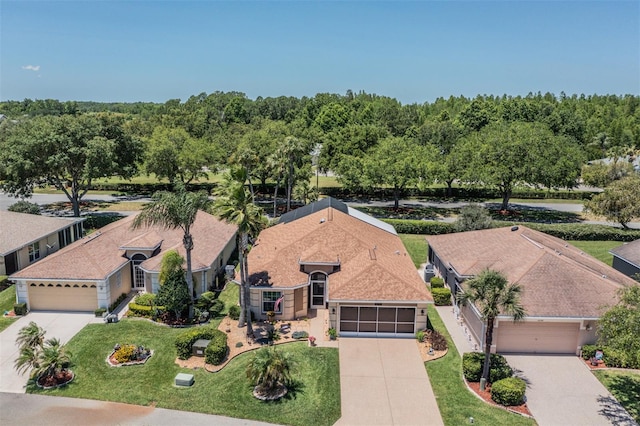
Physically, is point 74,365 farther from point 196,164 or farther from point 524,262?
point 196,164

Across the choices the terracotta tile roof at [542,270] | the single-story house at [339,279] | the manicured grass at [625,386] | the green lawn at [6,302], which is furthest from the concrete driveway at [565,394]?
the green lawn at [6,302]

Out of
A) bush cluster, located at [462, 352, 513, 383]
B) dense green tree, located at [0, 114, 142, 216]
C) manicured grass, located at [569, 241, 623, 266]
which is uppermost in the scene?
dense green tree, located at [0, 114, 142, 216]

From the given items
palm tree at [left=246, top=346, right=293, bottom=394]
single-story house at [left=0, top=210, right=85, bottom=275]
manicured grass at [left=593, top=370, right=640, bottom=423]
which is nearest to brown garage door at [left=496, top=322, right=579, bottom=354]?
manicured grass at [left=593, top=370, right=640, bottom=423]

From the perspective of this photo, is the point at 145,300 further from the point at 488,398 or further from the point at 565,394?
the point at 565,394

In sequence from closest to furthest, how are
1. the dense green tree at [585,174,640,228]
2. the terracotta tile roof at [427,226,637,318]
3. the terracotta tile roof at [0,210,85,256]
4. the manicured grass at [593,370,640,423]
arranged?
the manicured grass at [593,370,640,423], the terracotta tile roof at [427,226,637,318], the terracotta tile roof at [0,210,85,256], the dense green tree at [585,174,640,228]

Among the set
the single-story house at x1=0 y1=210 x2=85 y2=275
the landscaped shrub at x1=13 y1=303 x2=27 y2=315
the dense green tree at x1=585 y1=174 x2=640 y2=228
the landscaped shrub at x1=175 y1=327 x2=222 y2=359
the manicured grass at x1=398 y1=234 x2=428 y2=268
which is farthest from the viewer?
the dense green tree at x1=585 y1=174 x2=640 y2=228

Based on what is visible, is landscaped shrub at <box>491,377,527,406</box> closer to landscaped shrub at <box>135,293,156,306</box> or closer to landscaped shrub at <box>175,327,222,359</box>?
landscaped shrub at <box>175,327,222,359</box>
